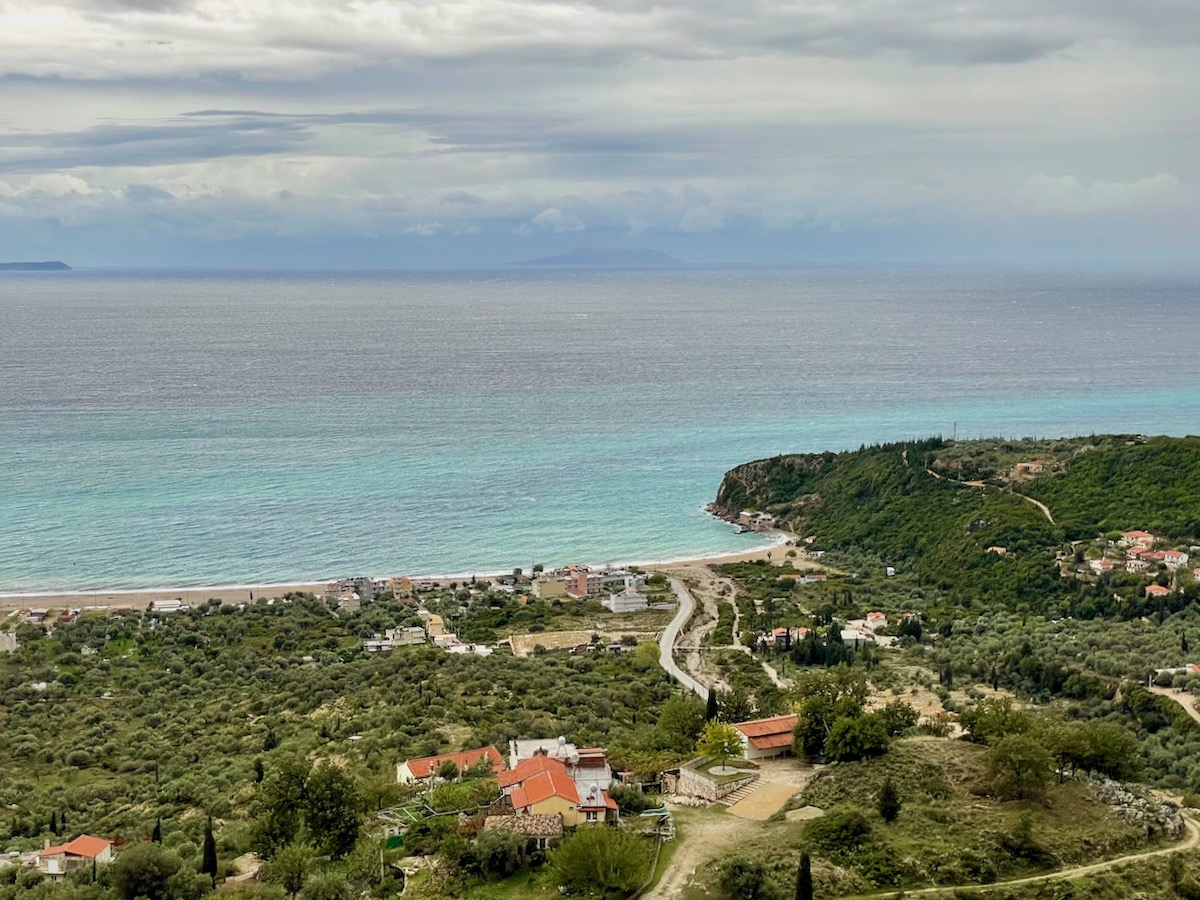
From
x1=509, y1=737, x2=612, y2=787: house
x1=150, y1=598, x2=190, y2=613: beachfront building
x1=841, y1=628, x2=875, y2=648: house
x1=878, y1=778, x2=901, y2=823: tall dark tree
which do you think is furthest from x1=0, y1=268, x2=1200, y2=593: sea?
x1=878, y1=778, x2=901, y2=823: tall dark tree

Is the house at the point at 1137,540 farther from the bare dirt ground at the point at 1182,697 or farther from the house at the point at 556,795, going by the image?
the house at the point at 556,795

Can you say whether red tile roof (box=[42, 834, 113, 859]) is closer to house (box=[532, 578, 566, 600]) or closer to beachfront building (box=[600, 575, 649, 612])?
beachfront building (box=[600, 575, 649, 612])

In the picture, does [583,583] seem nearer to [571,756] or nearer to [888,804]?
[571,756]

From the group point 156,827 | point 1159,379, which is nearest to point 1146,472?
point 156,827

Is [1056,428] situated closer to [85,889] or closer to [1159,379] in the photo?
[1159,379]

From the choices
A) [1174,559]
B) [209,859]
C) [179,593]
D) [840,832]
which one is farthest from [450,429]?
[840,832]
